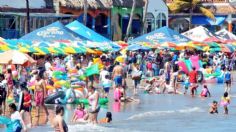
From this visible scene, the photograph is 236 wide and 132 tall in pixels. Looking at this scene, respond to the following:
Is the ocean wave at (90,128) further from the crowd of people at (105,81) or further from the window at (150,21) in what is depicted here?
the window at (150,21)

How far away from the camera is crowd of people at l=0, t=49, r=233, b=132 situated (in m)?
23.3

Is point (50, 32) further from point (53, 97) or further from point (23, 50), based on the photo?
point (53, 97)

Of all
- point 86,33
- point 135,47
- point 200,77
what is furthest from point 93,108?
point 135,47

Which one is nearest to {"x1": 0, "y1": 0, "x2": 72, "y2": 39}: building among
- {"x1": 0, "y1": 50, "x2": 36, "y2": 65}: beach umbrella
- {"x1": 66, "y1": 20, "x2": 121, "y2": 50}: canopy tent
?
{"x1": 66, "y1": 20, "x2": 121, "y2": 50}: canopy tent

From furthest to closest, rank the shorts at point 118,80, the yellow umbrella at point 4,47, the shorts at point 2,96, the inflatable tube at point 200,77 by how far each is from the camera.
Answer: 1. the inflatable tube at point 200,77
2. the yellow umbrella at point 4,47
3. the shorts at point 118,80
4. the shorts at point 2,96

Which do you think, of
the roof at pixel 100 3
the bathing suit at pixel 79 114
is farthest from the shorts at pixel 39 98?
Answer: the roof at pixel 100 3

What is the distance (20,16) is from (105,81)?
2130 centimetres

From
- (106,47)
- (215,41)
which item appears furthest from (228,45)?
(106,47)

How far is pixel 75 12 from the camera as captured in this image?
57750 millimetres

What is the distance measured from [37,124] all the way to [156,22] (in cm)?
4650

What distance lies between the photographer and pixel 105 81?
31922 mm

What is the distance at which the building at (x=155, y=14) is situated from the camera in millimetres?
68625

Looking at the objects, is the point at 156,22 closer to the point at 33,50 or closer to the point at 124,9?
the point at 124,9

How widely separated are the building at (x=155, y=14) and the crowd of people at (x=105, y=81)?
1420 cm
